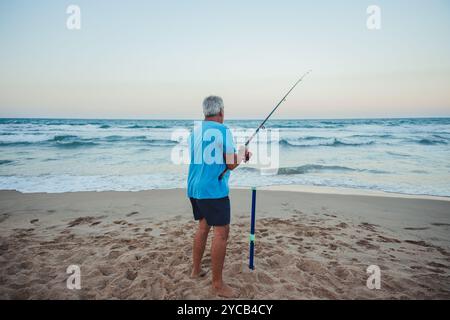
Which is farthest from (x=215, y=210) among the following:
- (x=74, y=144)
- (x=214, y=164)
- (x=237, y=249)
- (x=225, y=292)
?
(x=74, y=144)

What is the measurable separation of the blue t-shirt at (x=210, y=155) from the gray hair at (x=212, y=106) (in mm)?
99

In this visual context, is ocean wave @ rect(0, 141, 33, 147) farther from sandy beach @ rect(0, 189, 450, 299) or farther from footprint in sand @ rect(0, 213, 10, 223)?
footprint in sand @ rect(0, 213, 10, 223)

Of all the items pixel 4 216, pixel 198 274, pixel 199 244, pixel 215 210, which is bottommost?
pixel 4 216

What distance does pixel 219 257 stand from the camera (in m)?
2.48

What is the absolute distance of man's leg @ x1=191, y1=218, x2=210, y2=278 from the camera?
106 inches

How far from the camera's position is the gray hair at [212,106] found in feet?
7.80

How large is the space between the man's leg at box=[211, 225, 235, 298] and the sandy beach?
0.13 meters

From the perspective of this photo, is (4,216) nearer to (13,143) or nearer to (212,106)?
(212,106)

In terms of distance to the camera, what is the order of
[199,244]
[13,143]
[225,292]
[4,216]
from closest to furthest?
[225,292] → [199,244] → [4,216] → [13,143]

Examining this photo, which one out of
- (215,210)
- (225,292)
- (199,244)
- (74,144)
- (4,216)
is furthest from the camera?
(74,144)

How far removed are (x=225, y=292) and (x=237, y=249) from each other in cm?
103
